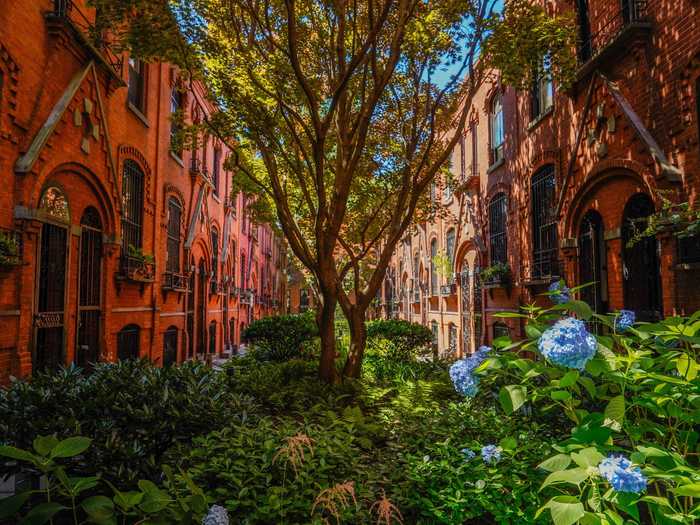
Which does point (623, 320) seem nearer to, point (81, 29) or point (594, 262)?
point (594, 262)

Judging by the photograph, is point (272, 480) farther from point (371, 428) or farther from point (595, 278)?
point (595, 278)

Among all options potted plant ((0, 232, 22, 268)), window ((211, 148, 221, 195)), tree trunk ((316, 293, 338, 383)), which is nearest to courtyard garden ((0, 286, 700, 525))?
tree trunk ((316, 293, 338, 383))

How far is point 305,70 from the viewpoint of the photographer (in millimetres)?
9328

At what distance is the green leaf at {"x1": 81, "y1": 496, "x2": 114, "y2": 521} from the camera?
5.63 feet

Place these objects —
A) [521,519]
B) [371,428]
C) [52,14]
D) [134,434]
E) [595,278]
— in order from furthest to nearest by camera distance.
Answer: [595,278] → [52,14] → [371,428] → [134,434] → [521,519]

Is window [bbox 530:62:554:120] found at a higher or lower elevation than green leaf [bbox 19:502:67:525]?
higher

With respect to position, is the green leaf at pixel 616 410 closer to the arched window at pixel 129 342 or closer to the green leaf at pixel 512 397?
the green leaf at pixel 512 397

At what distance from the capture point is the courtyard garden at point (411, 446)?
6.35 ft

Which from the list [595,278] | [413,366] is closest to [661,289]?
[595,278]

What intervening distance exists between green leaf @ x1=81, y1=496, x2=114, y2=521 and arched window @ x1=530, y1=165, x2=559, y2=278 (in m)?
Result: 10.9

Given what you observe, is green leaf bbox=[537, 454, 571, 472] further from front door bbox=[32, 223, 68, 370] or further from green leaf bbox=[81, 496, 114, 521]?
front door bbox=[32, 223, 68, 370]

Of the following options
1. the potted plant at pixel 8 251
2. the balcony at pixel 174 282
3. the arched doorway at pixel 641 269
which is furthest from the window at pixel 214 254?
the arched doorway at pixel 641 269

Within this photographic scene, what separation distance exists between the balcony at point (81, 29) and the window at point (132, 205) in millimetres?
2277

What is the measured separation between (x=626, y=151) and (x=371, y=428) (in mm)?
6971
